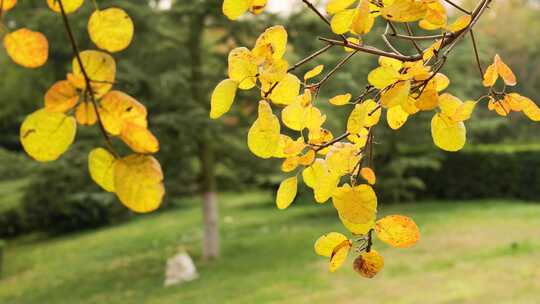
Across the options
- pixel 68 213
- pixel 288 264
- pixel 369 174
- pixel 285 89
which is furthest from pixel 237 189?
pixel 285 89

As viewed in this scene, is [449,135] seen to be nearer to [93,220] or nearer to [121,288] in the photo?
[121,288]

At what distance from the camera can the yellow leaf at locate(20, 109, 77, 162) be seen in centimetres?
33

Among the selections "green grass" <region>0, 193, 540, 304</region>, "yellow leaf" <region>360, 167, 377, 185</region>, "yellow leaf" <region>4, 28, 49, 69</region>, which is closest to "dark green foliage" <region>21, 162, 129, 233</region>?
"green grass" <region>0, 193, 540, 304</region>

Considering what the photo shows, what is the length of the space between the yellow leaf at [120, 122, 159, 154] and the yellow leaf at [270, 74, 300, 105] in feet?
0.43

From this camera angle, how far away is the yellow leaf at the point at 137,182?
1.07 feet

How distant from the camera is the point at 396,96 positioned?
0.39 metres

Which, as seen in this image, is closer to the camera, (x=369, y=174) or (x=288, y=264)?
(x=369, y=174)

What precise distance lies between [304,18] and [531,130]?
360 inches

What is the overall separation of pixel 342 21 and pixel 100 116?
0.18 m

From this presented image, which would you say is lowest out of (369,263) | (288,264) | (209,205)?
(288,264)

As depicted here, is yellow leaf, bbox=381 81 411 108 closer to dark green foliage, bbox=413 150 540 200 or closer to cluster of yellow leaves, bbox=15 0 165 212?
cluster of yellow leaves, bbox=15 0 165 212

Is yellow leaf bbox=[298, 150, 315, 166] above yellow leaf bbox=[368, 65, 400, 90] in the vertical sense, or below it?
below

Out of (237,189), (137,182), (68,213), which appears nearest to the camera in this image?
(137,182)

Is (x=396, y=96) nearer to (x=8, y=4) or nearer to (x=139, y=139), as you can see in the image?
(x=139, y=139)
